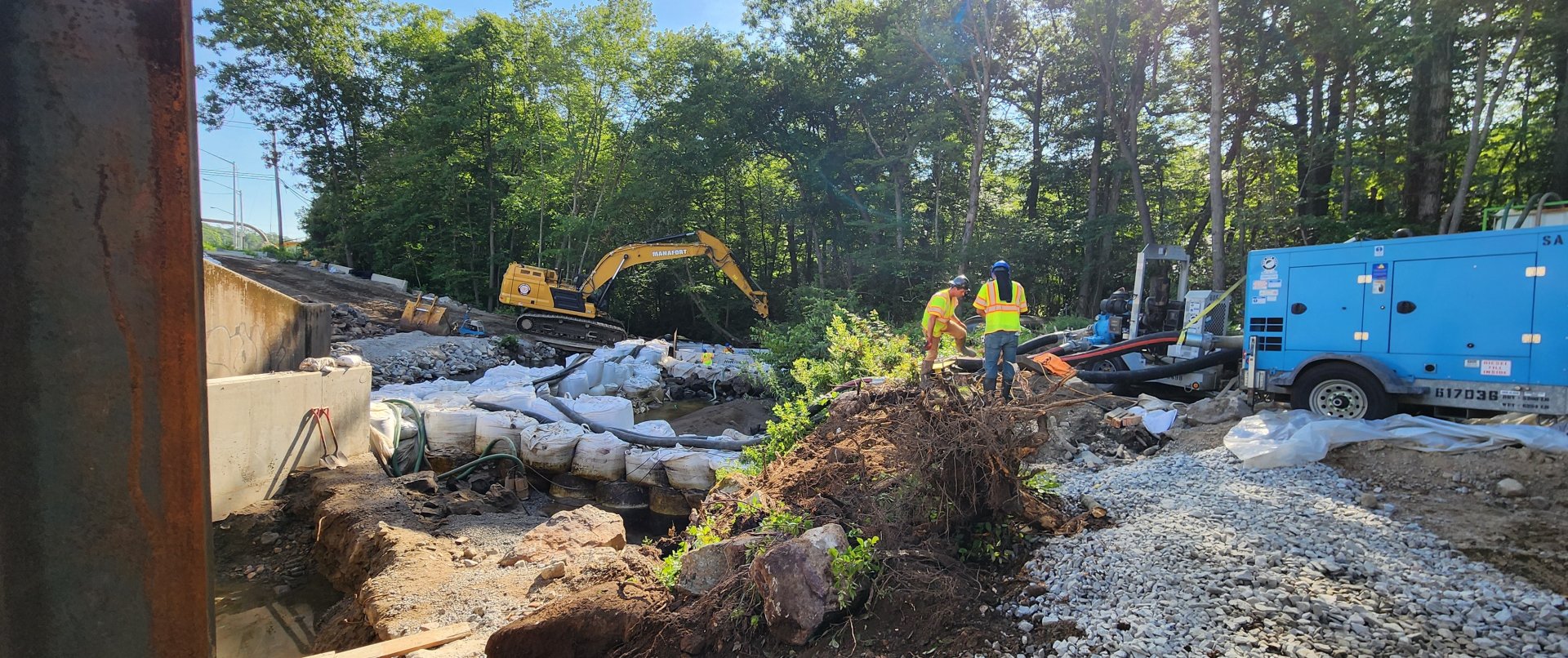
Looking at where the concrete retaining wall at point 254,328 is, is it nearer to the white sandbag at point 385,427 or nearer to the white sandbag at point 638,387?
the white sandbag at point 385,427

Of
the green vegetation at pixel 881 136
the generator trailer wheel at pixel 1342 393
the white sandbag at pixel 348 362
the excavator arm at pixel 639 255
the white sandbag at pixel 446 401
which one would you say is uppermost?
the green vegetation at pixel 881 136

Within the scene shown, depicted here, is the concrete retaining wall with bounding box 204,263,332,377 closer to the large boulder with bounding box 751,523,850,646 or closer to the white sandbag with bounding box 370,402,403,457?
the white sandbag with bounding box 370,402,403,457

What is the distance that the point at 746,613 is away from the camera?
3.22 m

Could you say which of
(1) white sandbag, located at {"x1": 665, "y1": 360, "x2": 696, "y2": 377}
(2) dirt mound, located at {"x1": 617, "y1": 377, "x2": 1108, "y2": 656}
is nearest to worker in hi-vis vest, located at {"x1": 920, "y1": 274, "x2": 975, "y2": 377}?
Result: (2) dirt mound, located at {"x1": 617, "y1": 377, "x2": 1108, "y2": 656}

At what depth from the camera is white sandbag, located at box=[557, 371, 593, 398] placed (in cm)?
1213

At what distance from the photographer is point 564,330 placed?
1891 centimetres

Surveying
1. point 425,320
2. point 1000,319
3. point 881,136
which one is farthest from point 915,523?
point 881,136

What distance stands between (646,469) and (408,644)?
4.21m

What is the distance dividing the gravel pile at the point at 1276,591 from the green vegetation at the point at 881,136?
1049cm

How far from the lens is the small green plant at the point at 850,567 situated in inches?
125

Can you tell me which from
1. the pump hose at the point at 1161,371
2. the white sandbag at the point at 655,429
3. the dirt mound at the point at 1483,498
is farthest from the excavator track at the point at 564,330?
the dirt mound at the point at 1483,498

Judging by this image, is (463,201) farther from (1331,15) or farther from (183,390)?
(183,390)

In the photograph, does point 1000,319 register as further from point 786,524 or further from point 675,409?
point 675,409

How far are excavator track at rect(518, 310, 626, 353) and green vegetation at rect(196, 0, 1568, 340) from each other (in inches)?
214
